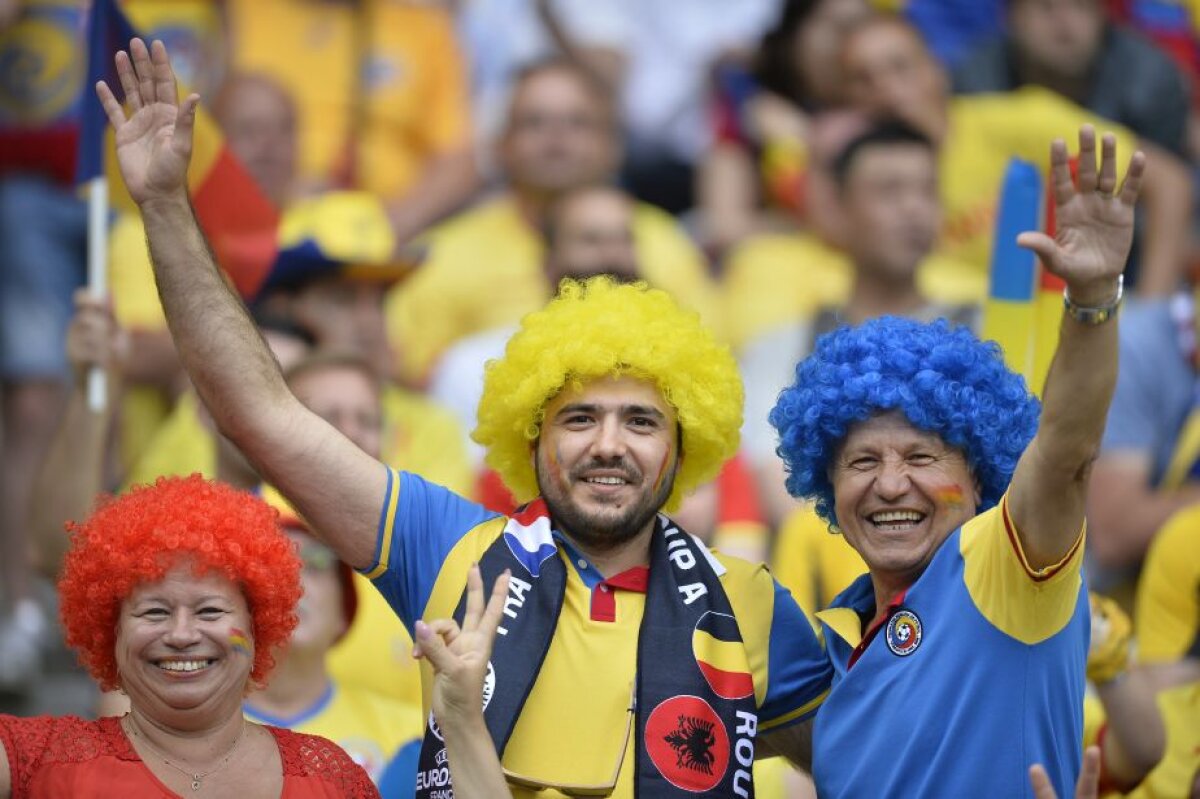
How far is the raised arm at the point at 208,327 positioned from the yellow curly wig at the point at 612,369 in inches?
21.8

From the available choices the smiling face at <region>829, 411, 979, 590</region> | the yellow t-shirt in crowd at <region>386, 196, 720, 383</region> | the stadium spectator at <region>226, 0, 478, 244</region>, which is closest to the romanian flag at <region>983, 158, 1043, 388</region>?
the smiling face at <region>829, 411, 979, 590</region>

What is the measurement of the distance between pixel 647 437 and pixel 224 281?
3.50ft

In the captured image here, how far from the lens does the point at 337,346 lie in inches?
295

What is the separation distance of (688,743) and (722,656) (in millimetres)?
243

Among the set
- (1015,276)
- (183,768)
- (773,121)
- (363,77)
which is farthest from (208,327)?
(773,121)

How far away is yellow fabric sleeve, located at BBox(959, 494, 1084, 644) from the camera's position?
420 cm

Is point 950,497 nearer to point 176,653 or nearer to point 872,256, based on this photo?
point 176,653

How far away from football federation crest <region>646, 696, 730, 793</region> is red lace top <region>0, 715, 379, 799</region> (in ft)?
2.15

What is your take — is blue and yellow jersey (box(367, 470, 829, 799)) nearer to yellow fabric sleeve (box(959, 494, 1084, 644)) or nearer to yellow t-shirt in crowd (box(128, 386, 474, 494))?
yellow fabric sleeve (box(959, 494, 1084, 644))

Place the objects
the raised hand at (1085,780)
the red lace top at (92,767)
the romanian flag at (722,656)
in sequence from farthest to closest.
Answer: the romanian flag at (722,656) < the red lace top at (92,767) < the raised hand at (1085,780)

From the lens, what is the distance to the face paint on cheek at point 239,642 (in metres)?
4.27

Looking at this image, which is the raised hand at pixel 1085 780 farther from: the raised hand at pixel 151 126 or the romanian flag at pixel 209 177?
the romanian flag at pixel 209 177

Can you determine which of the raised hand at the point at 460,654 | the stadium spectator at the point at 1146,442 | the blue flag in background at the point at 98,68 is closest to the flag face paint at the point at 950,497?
the raised hand at the point at 460,654

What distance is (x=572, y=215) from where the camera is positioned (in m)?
8.25
